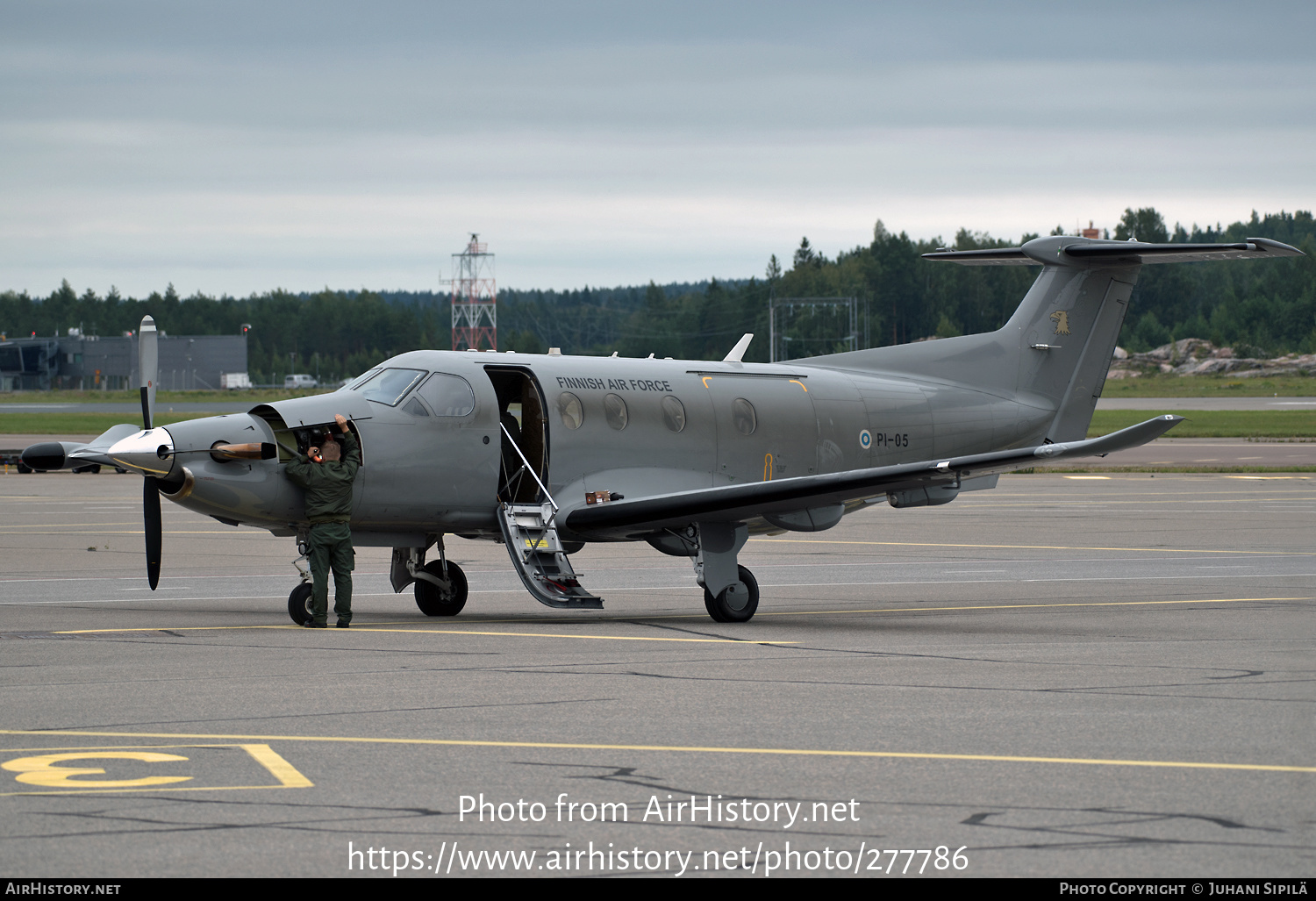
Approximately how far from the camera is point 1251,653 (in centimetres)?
1332

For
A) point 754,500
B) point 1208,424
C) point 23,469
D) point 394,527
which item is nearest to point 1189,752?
point 754,500

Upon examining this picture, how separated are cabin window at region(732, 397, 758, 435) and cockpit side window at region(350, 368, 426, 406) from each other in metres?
4.13

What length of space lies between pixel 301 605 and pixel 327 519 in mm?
942

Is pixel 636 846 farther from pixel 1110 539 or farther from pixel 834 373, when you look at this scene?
pixel 1110 539

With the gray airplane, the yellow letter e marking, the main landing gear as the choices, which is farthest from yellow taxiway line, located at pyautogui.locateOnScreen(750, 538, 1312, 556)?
the yellow letter e marking

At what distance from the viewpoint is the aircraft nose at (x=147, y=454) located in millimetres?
14852

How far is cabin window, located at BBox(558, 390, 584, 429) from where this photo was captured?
17.4 meters

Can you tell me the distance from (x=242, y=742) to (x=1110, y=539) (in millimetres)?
20528

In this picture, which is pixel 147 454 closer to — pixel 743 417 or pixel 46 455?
pixel 46 455

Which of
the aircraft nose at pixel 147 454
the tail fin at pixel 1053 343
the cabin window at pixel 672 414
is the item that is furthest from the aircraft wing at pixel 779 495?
the tail fin at pixel 1053 343

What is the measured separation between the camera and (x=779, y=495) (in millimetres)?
16219

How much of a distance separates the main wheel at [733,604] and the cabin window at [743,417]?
268 cm

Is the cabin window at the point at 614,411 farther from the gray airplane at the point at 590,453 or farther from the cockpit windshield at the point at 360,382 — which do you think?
the cockpit windshield at the point at 360,382

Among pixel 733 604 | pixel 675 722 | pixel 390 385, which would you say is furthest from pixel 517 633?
pixel 675 722
